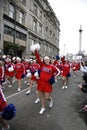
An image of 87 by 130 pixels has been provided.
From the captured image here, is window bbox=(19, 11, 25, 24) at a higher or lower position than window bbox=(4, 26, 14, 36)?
higher

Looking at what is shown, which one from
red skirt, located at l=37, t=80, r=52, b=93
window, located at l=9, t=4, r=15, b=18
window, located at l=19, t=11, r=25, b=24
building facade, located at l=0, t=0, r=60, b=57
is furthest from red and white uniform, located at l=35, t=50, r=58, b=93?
window, located at l=19, t=11, r=25, b=24

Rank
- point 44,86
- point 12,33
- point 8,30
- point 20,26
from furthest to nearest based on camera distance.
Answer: point 20,26 → point 12,33 → point 8,30 → point 44,86

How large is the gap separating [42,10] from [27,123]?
44634 mm

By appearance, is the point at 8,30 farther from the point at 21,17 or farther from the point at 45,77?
the point at 45,77

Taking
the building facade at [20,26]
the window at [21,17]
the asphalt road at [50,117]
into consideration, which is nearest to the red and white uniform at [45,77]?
the asphalt road at [50,117]

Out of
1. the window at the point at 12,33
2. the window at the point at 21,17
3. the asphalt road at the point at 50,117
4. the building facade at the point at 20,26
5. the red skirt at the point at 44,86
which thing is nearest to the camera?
the asphalt road at the point at 50,117

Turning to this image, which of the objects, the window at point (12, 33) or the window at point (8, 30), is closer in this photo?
the window at point (8, 30)

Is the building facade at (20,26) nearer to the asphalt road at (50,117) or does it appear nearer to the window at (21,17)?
the window at (21,17)

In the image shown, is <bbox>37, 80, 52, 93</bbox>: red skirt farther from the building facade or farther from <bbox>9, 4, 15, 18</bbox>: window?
<bbox>9, 4, 15, 18</bbox>: window

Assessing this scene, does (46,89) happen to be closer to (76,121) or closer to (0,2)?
(76,121)

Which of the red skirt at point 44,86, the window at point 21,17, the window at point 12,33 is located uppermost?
the window at point 21,17

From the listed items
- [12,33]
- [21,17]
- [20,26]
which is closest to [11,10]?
[12,33]

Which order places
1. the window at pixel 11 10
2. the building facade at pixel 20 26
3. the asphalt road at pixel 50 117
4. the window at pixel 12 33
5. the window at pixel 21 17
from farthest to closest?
the window at pixel 21 17 → the window at pixel 11 10 → the window at pixel 12 33 → the building facade at pixel 20 26 → the asphalt road at pixel 50 117

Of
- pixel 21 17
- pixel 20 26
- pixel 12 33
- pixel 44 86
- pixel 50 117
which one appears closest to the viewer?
pixel 50 117
